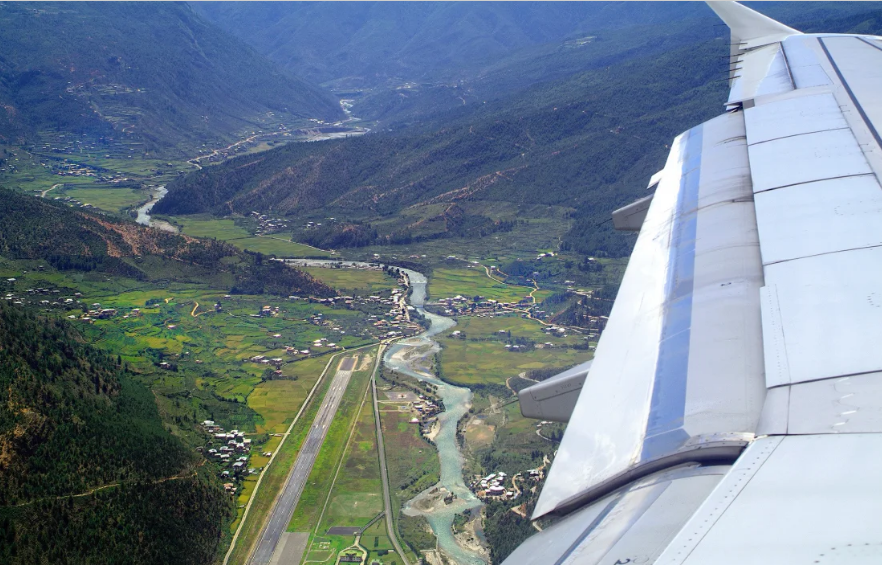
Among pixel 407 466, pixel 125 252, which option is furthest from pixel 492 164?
pixel 407 466

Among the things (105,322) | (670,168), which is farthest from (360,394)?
(670,168)

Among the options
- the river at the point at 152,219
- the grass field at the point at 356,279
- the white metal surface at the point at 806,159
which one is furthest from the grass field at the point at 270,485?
the river at the point at 152,219

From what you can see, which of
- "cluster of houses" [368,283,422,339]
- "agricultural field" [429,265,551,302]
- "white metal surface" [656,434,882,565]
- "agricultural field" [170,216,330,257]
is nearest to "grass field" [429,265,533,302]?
"agricultural field" [429,265,551,302]

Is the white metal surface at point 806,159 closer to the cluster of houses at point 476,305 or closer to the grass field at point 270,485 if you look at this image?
the grass field at point 270,485

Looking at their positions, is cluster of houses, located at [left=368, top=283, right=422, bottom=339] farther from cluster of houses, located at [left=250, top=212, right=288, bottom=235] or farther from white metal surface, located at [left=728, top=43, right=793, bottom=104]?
white metal surface, located at [left=728, top=43, right=793, bottom=104]

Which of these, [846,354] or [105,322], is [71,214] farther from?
[846,354]
